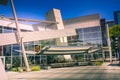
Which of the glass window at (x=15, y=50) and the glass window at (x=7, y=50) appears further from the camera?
the glass window at (x=15, y=50)

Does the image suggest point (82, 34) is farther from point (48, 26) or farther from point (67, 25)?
point (48, 26)

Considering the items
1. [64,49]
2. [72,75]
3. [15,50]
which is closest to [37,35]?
[72,75]

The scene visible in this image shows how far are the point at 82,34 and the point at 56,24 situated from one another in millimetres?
7489

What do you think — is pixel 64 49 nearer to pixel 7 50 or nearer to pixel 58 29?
pixel 58 29

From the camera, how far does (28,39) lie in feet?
65.5

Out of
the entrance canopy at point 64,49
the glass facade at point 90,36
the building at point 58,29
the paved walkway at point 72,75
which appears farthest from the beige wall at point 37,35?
the glass facade at point 90,36

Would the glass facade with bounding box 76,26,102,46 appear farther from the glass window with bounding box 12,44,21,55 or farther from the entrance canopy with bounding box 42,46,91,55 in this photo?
the glass window with bounding box 12,44,21,55

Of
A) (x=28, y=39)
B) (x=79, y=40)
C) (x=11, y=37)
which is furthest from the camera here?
(x=79, y=40)

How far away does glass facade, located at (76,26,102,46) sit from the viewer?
1710 inches

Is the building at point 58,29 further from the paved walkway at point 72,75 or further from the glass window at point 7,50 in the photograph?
the paved walkway at point 72,75

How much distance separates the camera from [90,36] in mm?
44094

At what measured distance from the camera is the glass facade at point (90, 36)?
43431mm

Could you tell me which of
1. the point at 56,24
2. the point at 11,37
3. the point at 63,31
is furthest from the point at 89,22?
the point at 11,37

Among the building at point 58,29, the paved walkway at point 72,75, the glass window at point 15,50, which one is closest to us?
the paved walkway at point 72,75
